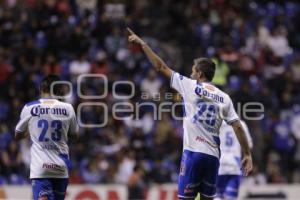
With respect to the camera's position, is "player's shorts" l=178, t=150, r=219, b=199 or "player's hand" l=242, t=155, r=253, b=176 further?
"player's shorts" l=178, t=150, r=219, b=199

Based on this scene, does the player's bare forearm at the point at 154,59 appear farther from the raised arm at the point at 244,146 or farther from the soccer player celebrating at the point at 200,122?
the raised arm at the point at 244,146

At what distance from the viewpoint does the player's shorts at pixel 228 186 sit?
Result: 50.1 ft

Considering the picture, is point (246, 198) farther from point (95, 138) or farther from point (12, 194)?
point (12, 194)

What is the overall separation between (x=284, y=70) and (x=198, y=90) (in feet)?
40.5

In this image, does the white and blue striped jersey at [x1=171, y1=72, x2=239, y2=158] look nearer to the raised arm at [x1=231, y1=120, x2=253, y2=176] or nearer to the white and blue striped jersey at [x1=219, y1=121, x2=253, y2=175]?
the raised arm at [x1=231, y1=120, x2=253, y2=176]

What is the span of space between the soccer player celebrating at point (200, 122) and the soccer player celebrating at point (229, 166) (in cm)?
367

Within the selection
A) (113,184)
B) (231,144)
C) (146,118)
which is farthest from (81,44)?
(231,144)

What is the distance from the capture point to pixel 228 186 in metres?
15.3

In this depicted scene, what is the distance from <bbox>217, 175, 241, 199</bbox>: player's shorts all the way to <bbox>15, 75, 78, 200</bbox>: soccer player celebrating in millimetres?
4391

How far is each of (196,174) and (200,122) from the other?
655 millimetres

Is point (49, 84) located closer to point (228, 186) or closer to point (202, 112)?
point (202, 112)

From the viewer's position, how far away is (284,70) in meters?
23.2

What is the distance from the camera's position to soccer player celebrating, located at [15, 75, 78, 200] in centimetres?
1148

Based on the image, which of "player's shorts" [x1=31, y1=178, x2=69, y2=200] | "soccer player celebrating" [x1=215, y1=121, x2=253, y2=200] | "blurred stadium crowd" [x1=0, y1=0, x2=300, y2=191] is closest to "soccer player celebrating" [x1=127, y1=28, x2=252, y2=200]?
"player's shorts" [x1=31, y1=178, x2=69, y2=200]
